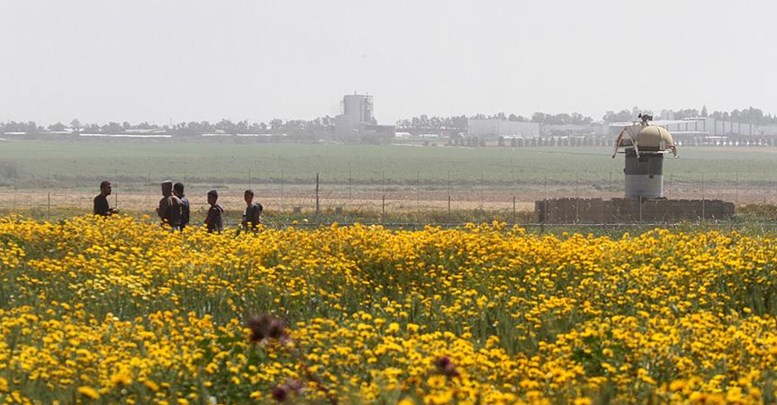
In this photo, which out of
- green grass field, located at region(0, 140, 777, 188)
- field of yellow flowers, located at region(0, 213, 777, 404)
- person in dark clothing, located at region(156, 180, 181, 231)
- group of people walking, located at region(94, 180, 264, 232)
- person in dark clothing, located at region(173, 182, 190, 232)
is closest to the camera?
field of yellow flowers, located at region(0, 213, 777, 404)

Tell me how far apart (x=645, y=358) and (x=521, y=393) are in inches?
42.3

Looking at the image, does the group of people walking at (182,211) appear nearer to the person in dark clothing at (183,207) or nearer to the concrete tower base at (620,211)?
Result: the person in dark clothing at (183,207)

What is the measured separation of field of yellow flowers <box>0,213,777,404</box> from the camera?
10.0 metres

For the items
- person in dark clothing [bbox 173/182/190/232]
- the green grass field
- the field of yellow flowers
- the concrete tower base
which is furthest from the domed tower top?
the green grass field

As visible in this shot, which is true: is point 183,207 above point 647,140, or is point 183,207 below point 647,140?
below

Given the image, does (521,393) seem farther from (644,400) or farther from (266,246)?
(266,246)

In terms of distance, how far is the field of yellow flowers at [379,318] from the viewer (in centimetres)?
1000

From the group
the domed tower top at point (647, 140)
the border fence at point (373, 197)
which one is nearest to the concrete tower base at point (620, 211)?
the border fence at point (373, 197)

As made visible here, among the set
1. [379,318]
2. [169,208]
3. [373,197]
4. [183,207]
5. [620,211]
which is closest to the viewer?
[379,318]

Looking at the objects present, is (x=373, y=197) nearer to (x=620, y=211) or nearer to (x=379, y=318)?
(x=620, y=211)

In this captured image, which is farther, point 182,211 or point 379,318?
point 182,211

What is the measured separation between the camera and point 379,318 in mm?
12312

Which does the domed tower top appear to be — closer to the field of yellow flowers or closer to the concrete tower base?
the concrete tower base

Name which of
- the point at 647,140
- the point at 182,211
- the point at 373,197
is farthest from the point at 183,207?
the point at 373,197
